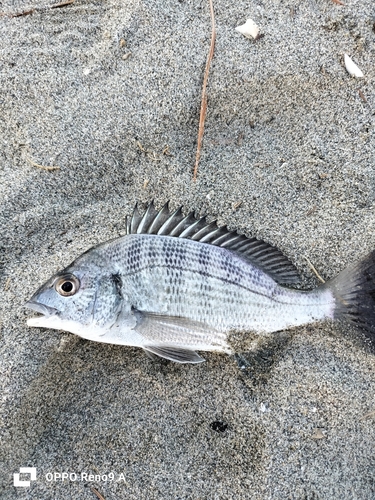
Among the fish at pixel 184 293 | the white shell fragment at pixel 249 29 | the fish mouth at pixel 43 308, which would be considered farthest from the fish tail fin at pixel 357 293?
the white shell fragment at pixel 249 29

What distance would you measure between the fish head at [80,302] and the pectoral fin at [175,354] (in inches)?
10.3

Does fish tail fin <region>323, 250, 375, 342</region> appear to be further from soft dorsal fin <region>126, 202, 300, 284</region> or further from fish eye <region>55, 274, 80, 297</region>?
fish eye <region>55, 274, 80, 297</region>

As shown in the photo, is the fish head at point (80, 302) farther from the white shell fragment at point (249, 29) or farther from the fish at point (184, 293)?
the white shell fragment at point (249, 29)

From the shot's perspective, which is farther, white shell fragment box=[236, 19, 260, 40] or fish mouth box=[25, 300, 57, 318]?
white shell fragment box=[236, 19, 260, 40]

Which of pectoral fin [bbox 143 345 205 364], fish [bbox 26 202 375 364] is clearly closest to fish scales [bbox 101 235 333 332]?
fish [bbox 26 202 375 364]

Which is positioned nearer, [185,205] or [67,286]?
[67,286]

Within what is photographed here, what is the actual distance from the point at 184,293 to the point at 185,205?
27.6 inches

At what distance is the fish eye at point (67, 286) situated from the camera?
87.3 inches

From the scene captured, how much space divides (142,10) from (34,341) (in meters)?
2.29

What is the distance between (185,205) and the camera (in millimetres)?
2762

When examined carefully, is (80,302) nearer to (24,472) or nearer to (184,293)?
(184,293)

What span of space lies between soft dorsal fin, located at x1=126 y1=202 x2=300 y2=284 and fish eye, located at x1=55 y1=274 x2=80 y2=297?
1.34 feet

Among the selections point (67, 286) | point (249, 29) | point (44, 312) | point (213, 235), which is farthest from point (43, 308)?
point (249, 29)

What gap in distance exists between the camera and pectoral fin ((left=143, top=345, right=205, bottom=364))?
2.28m
